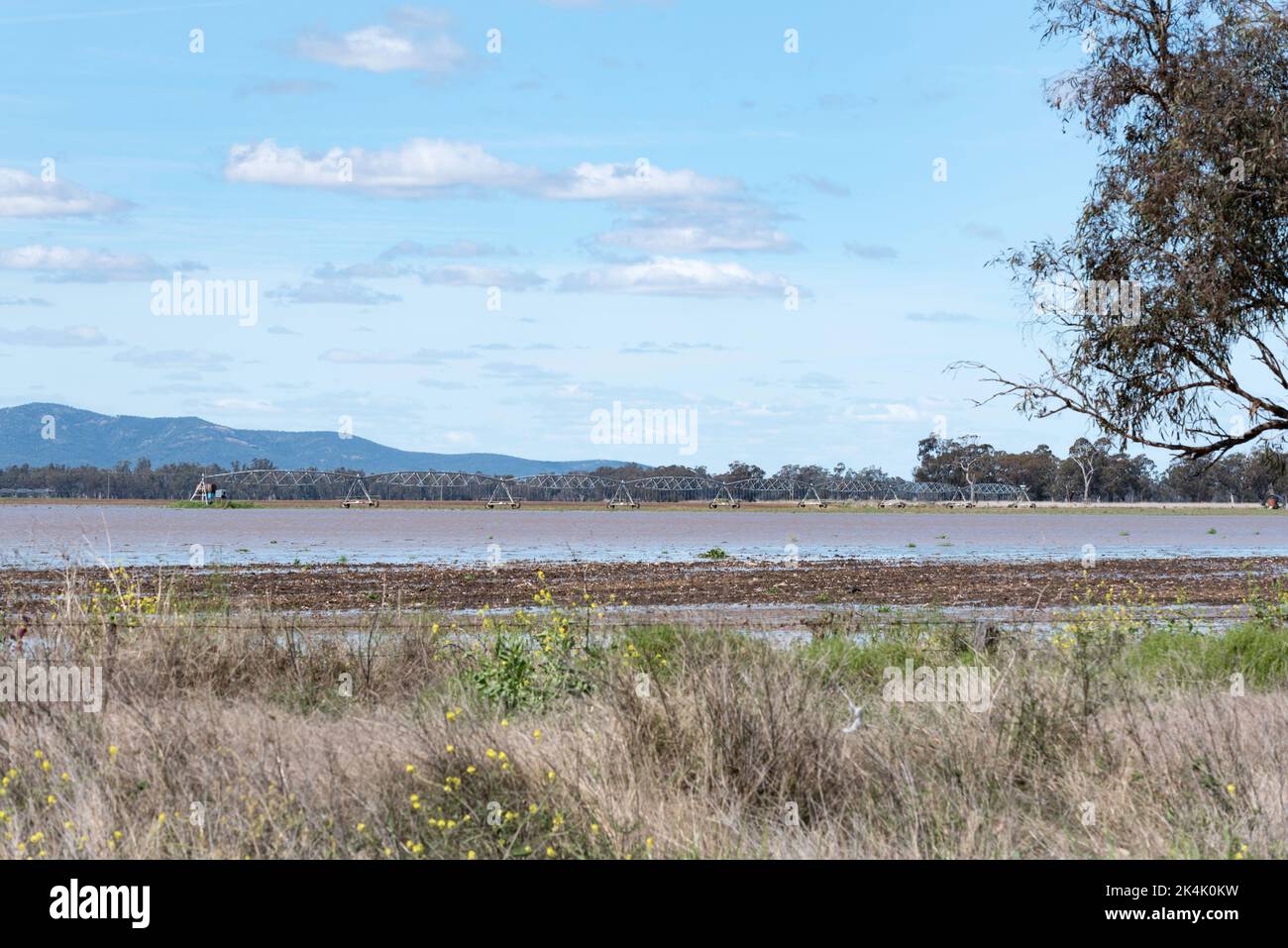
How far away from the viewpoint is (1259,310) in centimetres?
1463

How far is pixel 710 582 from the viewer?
30.8 m

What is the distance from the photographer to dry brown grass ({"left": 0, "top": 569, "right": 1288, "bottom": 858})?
7082mm

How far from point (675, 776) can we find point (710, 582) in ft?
75.5

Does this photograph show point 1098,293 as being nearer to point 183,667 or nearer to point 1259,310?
point 1259,310

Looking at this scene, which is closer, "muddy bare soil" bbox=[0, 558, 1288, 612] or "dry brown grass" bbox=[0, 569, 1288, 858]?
"dry brown grass" bbox=[0, 569, 1288, 858]

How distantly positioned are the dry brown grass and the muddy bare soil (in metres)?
12.0

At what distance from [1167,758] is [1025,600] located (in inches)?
706

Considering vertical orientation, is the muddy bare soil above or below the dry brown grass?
below

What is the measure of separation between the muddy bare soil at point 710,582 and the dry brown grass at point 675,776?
12040mm

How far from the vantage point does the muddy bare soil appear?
25312mm
